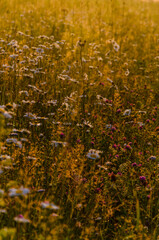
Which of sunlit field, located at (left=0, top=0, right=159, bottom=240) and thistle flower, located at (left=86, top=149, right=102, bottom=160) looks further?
thistle flower, located at (left=86, top=149, right=102, bottom=160)

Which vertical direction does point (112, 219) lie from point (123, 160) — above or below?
below

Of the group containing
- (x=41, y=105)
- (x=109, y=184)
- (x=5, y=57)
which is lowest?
(x=109, y=184)

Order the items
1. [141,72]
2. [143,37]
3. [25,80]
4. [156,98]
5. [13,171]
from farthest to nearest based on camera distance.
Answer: [143,37], [141,72], [156,98], [25,80], [13,171]

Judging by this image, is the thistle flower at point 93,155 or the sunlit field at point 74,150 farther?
the thistle flower at point 93,155

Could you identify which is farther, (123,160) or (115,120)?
(115,120)

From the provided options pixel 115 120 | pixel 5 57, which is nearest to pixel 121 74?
pixel 115 120

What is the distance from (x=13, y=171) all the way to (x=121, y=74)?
114 inches

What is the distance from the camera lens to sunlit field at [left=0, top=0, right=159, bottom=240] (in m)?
1.79

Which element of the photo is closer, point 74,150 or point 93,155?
point 93,155

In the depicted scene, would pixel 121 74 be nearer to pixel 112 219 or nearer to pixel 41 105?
pixel 41 105

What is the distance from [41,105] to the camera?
134 inches

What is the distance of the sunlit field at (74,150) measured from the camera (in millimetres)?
1792

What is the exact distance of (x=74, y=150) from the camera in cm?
261

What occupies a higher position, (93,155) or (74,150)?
(93,155)
